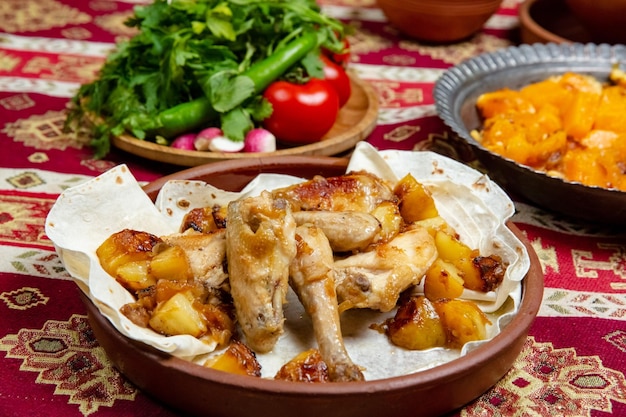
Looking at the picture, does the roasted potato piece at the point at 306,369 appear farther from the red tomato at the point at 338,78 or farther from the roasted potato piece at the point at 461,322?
the red tomato at the point at 338,78

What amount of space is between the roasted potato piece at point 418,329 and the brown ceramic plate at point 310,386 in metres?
0.15

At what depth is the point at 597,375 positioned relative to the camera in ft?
6.64

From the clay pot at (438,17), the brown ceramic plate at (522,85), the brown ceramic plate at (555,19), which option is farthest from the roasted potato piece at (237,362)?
the brown ceramic plate at (555,19)

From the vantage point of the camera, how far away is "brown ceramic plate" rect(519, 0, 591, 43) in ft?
14.4

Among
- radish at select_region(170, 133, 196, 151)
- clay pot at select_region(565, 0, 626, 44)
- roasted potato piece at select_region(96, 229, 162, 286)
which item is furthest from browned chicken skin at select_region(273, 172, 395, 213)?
clay pot at select_region(565, 0, 626, 44)

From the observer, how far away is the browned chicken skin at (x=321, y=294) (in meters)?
1.74

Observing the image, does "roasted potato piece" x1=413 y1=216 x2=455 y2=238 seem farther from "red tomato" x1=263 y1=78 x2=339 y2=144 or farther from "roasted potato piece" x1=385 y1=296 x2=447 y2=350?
"red tomato" x1=263 y1=78 x2=339 y2=144

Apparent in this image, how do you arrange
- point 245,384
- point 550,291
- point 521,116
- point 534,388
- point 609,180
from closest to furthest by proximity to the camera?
point 245,384 < point 534,388 < point 550,291 < point 609,180 < point 521,116

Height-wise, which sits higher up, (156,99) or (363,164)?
(363,164)

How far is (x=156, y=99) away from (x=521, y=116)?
1480 mm

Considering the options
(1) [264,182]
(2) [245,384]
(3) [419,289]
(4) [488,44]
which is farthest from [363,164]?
(4) [488,44]

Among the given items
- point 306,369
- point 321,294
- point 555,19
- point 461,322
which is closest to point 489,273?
point 461,322

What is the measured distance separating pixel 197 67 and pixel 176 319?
159 centimetres

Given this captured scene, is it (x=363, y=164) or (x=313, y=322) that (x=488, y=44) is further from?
(x=313, y=322)
